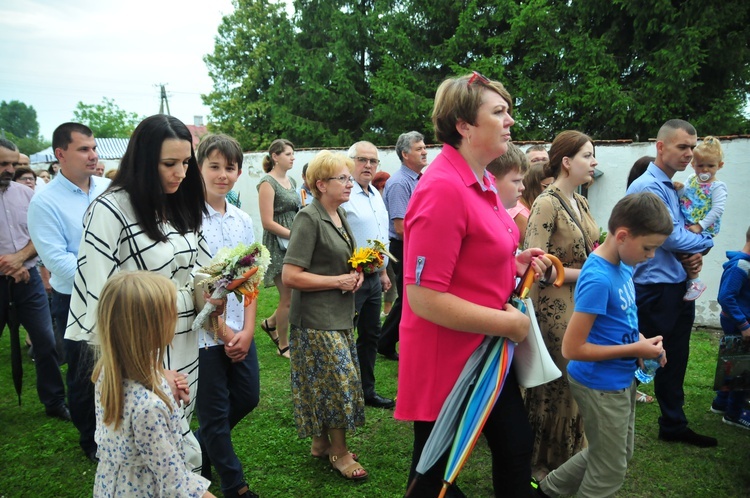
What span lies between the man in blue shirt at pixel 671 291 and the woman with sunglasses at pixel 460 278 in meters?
2.29

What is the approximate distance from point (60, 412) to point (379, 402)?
9.54 feet

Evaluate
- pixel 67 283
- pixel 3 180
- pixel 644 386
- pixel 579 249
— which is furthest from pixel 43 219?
pixel 644 386

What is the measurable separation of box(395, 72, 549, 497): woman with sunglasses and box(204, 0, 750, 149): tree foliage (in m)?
15.2

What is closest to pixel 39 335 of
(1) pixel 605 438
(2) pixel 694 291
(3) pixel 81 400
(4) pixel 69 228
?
(3) pixel 81 400

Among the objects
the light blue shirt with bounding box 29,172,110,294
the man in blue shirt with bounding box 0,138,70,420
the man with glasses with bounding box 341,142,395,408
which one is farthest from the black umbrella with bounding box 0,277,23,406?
the man with glasses with bounding box 341,142,395,408

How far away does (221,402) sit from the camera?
331cm

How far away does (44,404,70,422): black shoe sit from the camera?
5012 millimetres

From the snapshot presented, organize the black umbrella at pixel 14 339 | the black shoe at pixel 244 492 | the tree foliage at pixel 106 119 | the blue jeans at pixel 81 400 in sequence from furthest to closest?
the tree foliage at pixel 106 119
the black umbrella at pixel 14 339
the blue jeans at pixel 81 400
the black shoe at pixel 244 492

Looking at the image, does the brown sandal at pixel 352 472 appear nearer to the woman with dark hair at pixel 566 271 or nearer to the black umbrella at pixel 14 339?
the woman with dark hair at pixel 566 271

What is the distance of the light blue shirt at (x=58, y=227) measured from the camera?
4094 mm

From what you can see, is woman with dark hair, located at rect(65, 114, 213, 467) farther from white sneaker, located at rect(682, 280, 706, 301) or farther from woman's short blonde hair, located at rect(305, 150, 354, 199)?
white sneaker, located at rect(682, 280, 706, 301)

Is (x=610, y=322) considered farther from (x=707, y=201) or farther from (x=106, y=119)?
(x=106, y=119)

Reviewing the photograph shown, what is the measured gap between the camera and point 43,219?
13.5ft

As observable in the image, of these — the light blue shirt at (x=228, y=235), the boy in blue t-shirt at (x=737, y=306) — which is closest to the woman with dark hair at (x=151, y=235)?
the light blue shirt at (x=228, y=235)
